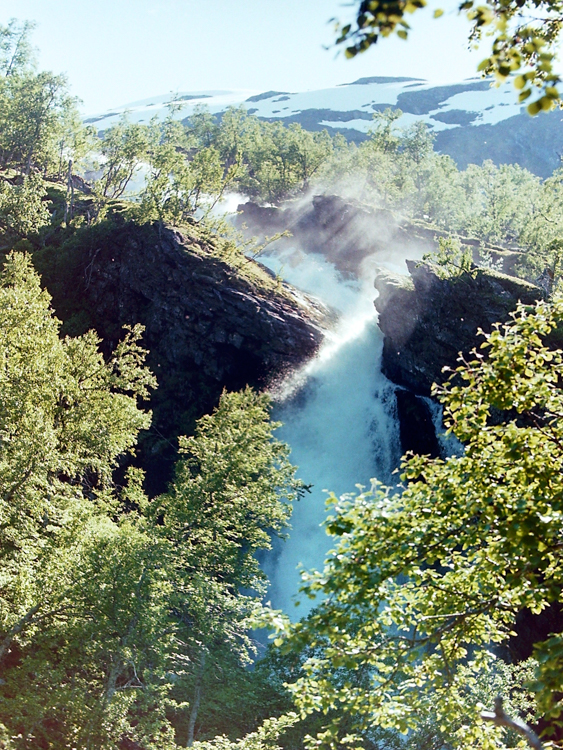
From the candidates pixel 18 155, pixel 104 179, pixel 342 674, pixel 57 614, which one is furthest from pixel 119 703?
pixel 18 155

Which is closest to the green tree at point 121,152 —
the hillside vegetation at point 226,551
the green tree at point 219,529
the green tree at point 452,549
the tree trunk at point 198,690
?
the hillside vegetation at point 226,551

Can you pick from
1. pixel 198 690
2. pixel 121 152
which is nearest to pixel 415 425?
pixel 198 690

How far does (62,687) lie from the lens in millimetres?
14922

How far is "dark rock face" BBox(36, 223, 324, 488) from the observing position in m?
46.0

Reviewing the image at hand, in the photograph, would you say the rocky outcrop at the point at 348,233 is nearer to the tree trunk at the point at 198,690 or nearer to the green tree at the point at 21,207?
the green tree at the point at 21,207

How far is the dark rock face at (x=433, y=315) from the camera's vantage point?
3972 cm

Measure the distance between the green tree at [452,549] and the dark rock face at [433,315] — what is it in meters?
31.2

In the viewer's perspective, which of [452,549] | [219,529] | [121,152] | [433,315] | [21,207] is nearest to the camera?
[452,549]

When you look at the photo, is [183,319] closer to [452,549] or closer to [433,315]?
[433,315]

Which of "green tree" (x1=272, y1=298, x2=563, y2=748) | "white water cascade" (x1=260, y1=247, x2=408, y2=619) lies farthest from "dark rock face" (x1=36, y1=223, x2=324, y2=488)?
"green tree" (x1=272, y1=298, x2=563, y2=748)

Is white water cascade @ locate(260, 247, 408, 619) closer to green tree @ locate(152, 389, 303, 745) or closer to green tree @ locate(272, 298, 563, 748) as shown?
green tree @ locate(152, 389, 303, 745)

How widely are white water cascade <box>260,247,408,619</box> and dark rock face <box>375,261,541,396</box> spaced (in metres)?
2.64

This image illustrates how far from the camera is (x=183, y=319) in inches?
1868

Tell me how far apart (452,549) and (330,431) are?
3722 cm
